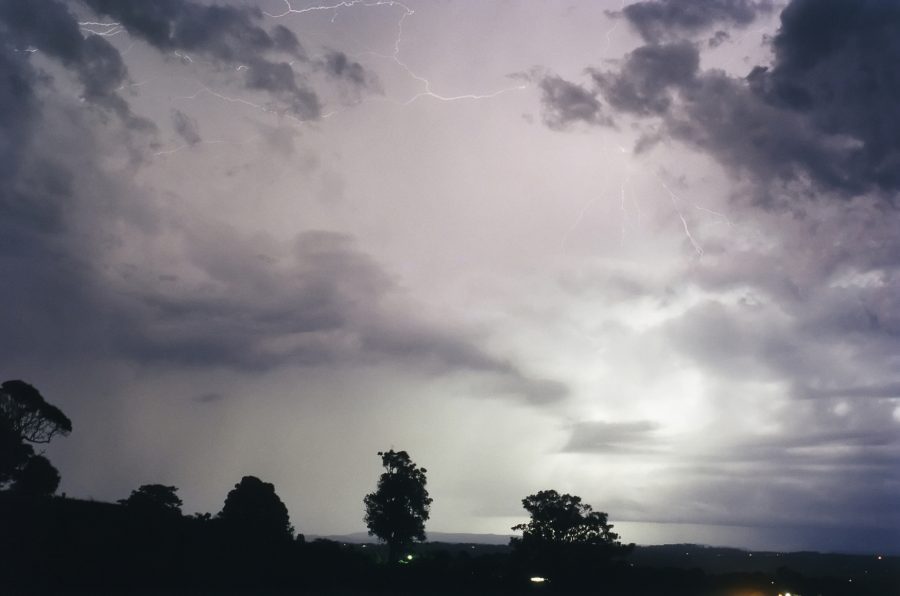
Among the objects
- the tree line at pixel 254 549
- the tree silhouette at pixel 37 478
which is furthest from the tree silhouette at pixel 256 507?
the tree silhouette at pixel 37 478

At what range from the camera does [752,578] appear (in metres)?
63.3

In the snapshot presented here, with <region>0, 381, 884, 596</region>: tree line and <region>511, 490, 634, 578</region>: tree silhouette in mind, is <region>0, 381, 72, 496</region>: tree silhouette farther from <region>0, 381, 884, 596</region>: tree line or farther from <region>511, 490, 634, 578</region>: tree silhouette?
A: <region>511, 490, 634, 578</region>: tree silhouette

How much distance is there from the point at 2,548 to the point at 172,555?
9.34 metres

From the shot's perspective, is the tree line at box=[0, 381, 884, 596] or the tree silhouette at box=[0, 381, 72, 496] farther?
the tree silhouette at box=[0, 381, 72, 496]

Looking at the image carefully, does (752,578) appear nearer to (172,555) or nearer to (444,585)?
(444,585)

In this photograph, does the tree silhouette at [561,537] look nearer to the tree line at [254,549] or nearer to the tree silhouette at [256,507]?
the tree line at [254,549]

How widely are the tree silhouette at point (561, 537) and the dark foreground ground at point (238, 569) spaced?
83 cm

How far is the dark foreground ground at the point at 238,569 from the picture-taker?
38.0m

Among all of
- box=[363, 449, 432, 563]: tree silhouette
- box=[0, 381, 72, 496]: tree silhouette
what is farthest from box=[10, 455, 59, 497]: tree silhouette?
box=[363, 449, 432, 563]: tree silhouette

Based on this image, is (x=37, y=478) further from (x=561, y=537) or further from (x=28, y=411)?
(x=561, y=537)

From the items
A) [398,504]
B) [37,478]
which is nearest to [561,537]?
[398,504]

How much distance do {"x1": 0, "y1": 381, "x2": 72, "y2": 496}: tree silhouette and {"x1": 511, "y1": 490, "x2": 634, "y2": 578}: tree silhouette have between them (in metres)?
42.5

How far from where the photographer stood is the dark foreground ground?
37969 mm

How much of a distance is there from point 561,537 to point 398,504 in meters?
17.0
